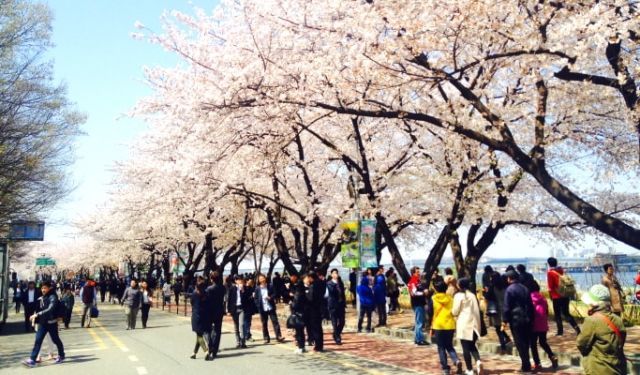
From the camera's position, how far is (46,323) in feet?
36.6

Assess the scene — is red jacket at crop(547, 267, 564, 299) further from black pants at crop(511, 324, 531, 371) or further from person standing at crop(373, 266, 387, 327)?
person standing at crop(373, 266, 387, 327)

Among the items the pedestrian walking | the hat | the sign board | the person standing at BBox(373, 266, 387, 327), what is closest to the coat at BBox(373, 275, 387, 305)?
the person standing at BBox(373, 266, 387, 327)

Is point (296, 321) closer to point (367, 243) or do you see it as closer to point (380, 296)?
point (380, 296)

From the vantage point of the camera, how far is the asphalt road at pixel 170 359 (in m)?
9.72

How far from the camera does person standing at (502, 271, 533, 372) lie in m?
8.98

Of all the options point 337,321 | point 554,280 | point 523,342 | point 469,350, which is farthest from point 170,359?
point 554,280

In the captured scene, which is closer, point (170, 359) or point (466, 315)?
point (466, 315)

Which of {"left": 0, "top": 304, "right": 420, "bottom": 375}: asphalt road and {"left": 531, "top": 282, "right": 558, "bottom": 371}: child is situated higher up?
{"left": 531, "top": 282, "right": 558, "bottom": 371}: child

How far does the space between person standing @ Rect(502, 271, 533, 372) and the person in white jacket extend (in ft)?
2.45

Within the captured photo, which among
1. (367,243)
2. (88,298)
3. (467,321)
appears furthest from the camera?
(88,298)

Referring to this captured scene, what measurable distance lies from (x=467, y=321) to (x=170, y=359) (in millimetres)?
6225

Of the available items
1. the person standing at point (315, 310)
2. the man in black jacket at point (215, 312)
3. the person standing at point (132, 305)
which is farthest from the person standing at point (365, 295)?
the person standing at point (132, 305)

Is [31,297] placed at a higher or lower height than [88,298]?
higher

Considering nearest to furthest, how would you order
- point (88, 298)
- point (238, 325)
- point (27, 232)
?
1. point (238, 325)
2. point (88, 298)
3. point (27, 232)
